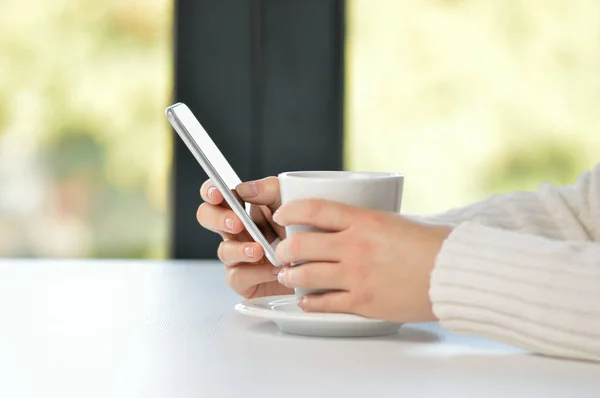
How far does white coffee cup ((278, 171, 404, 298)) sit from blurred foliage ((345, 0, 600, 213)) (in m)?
1.14

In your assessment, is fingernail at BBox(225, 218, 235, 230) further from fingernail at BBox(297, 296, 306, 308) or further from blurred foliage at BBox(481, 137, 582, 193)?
blurred foliage at BBox(481, 137, 582, 193)

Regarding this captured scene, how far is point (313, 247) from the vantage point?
779mm

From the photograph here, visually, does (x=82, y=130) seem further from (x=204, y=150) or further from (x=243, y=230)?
(x=204, y=150)

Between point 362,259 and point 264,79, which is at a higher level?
point 264,79

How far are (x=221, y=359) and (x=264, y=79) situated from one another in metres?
1.31

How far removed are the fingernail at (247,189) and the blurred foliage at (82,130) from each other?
1.10 m

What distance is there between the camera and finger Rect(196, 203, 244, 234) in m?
0.96

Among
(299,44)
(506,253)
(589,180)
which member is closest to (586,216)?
(589,180)

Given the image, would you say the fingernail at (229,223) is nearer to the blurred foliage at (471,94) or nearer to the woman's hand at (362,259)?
the woman's hand at (362,259)

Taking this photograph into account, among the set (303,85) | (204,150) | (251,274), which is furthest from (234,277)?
(303,85)

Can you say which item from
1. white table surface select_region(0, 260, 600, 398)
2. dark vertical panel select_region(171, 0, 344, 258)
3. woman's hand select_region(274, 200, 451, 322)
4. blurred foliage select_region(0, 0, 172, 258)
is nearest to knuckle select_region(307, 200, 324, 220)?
woman's hand select_region(274, 200, 451, 322)

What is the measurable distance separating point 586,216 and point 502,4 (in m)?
1.13

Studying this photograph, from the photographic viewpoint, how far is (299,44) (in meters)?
1.94

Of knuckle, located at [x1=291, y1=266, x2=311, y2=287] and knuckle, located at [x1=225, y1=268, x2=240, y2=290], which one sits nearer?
knuckle, located at [x1=291, y1=266, x2=311, y2=287]
